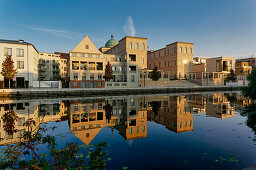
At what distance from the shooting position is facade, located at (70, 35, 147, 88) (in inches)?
1769

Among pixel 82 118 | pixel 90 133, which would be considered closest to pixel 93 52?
pixel 82 118

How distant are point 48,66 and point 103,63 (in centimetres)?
3722

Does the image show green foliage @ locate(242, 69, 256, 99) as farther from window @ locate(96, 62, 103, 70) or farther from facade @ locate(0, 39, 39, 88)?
facade @ locate(0, 39, 39, 88)

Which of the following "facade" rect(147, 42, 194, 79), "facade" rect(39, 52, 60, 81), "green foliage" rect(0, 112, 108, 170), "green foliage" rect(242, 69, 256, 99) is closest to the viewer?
"green foliage" rect(0, 112, 108, 170)

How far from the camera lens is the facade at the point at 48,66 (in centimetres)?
6700

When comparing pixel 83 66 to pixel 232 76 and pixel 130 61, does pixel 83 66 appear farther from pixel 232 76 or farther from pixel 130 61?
pixel 232 76

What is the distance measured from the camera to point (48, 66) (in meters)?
69.7

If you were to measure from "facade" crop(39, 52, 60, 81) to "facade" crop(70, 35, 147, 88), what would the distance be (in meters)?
31.2

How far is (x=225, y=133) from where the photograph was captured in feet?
33.0

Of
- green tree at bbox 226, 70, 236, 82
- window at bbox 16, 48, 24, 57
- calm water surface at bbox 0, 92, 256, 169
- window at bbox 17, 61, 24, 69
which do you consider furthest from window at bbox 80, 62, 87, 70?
green tree at bbox 226, 70, 236, 82

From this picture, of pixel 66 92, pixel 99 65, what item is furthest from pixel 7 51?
pixel 99 65

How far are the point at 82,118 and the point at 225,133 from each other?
40.3 feet

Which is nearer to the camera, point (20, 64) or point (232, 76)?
point (20, 64)

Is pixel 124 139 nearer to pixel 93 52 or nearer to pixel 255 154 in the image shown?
pixel 255 154
